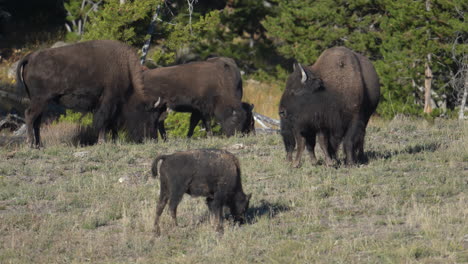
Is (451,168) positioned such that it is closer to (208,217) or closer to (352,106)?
(352,106)

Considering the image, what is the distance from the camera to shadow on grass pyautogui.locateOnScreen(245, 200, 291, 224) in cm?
995

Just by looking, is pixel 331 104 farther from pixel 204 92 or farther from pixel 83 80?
pixel 204 92

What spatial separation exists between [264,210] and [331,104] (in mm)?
3107

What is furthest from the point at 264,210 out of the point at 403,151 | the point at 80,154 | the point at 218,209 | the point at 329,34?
the point at 329,34

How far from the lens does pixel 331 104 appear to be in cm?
1295

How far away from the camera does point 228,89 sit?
812 inches

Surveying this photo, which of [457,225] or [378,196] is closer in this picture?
[457,225]

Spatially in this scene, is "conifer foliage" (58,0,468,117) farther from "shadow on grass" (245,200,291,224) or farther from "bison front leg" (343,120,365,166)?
"shadow on grass" (245,200,291,224)

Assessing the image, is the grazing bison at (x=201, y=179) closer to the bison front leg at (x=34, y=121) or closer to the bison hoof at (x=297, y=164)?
the bison hoof at (x=297, y=164)

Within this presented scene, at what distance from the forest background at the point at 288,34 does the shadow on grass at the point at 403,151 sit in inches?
428

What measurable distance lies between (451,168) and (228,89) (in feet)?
28.4

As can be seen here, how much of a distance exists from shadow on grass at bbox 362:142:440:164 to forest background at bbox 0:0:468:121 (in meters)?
10.9

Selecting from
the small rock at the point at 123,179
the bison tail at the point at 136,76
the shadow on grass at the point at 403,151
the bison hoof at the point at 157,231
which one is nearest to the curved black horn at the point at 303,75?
the shadow on grass at the point at 403,151

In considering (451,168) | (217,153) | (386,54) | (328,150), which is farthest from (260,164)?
(386,54)
